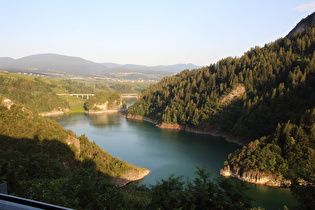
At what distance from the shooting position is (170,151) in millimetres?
36188

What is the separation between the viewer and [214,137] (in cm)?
4447

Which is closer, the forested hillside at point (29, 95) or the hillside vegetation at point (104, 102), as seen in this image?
the forested hillside at point (29, 95)

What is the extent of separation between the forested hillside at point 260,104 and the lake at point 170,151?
2.84 m

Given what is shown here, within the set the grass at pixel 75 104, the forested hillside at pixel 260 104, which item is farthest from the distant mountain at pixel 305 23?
the grass at pixel 75 104

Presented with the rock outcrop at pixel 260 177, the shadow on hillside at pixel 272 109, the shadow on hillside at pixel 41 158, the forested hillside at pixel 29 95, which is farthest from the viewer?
the forested hillside at pixel 29 95

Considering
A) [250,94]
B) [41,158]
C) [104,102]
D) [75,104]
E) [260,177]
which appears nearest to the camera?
[41,158]

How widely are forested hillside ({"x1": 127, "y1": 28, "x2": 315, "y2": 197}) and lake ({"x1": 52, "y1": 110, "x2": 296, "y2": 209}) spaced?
284cm

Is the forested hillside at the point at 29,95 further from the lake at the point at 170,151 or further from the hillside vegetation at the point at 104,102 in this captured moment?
the lake at the point at 170,151

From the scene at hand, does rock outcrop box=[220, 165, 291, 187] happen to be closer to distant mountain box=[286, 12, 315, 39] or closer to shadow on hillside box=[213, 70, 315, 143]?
shadow on hillside box=[213, 70, 315, 143]

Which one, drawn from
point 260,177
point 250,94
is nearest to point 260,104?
point 250,94

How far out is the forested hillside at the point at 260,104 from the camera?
25422mm

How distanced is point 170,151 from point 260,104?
55.3 feet

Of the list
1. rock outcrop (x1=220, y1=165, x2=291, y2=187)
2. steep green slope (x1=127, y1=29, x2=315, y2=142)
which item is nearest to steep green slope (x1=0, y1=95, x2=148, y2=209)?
rock outcrop (x1=220, y1=165, x2=291, y2=187)

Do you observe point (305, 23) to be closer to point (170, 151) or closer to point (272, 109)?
point (272, 109)
